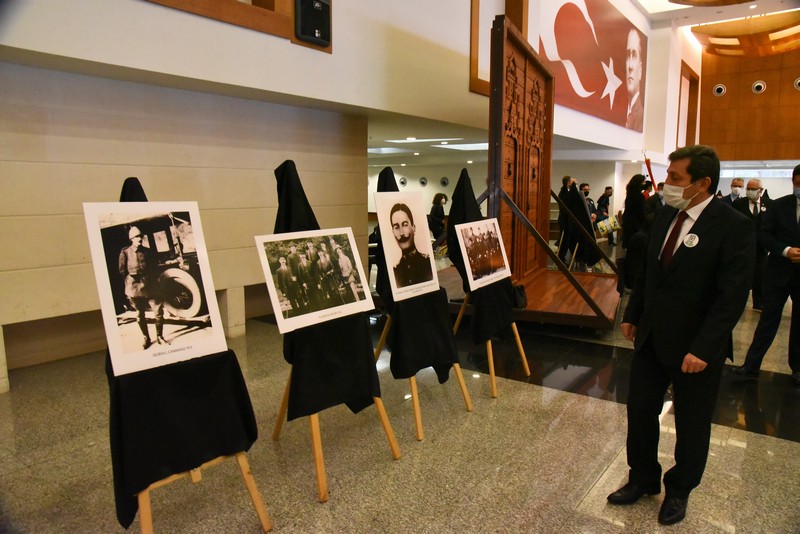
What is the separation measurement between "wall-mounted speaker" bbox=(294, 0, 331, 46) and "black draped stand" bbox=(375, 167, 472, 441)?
2.08 meters

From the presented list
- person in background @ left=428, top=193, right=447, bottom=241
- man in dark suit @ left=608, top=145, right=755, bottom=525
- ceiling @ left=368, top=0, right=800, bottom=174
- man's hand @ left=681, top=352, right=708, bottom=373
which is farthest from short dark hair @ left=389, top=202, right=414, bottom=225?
person in background @ left=428, top=193, right=447, bottom=241

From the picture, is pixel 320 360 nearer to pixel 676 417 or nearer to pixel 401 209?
pixel 401 209

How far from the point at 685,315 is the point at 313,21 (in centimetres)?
398

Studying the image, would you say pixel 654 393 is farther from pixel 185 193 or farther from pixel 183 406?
pixel 185 193

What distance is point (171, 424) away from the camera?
1.93 m

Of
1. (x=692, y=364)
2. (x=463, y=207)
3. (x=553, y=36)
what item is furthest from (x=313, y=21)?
(x=553, y=36)

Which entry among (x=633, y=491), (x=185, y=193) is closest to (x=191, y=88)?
(x=185, y=193)

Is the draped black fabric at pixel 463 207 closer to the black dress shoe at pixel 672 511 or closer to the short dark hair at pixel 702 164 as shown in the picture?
the short dark hair at pixel 702 164

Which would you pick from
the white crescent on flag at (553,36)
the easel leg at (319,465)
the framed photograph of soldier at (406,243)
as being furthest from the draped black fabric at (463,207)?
the white crescent on flag at (553,36)

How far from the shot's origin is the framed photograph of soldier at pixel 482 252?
3518 millimetres

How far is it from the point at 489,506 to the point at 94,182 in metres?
3.82

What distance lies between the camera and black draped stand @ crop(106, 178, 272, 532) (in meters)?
1.82

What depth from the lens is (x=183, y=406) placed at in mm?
1975

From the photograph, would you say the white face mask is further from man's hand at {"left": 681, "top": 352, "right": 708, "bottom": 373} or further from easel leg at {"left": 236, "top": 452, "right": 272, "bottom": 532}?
easel leg at {"left": 236, "top": 452, "right": 272, "bottom": 532}
